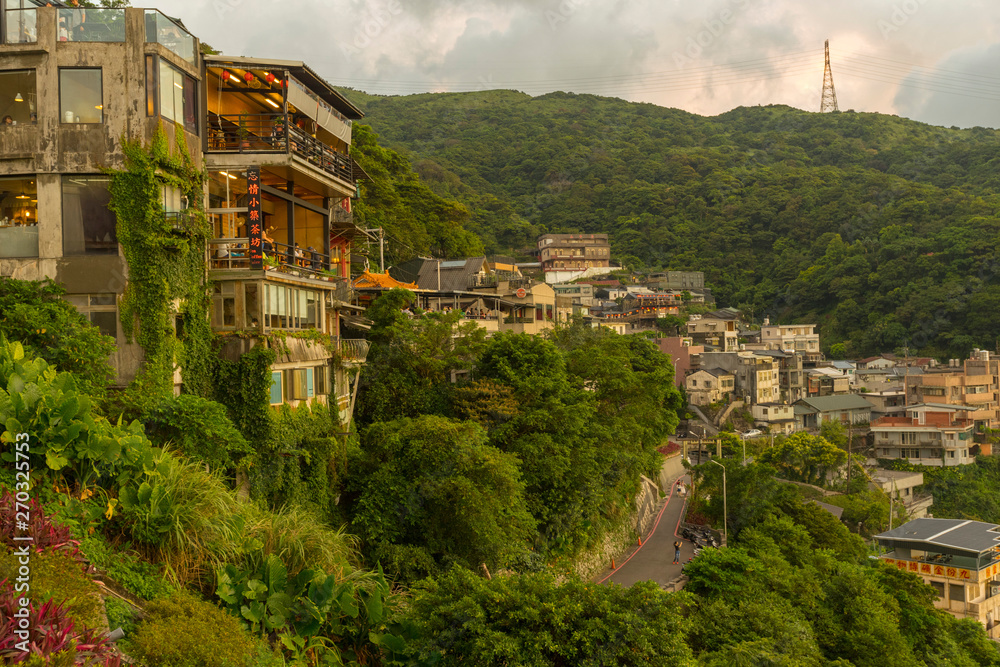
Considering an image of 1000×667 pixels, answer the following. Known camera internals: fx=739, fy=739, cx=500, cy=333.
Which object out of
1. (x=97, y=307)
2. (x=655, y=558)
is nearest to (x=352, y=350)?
(x=97, y=307)

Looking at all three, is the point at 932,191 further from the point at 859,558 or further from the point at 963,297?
the point at 859,558

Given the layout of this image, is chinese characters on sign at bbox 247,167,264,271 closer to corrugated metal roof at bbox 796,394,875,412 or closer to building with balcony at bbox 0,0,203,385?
building with balcony at bbox 0,0,203,385

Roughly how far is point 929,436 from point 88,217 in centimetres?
7001

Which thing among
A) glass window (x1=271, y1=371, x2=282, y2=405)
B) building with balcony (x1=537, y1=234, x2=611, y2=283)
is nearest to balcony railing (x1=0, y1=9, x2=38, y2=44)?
glass window (x1=271, y1=371, x2=282, y2=405)

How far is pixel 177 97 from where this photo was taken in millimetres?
17547

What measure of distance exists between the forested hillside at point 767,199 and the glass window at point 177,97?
301 feet

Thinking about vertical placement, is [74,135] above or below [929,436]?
above

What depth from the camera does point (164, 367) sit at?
16.5 metres

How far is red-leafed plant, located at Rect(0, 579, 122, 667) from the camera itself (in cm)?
763

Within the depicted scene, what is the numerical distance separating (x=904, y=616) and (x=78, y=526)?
93.9ft

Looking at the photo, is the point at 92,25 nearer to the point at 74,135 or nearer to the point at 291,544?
the point at 74,135

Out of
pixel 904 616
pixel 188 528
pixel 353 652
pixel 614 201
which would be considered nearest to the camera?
pixel 188 528

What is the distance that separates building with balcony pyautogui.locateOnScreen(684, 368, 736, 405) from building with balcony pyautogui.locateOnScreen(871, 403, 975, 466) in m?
14.1

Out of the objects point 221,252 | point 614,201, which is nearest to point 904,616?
point 221,252
